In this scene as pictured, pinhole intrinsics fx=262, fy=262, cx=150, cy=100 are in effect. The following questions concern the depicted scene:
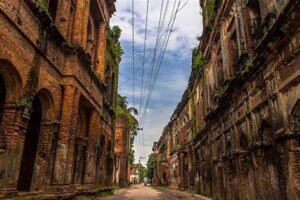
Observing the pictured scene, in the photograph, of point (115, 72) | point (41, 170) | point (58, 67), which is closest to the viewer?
point (41, 170)

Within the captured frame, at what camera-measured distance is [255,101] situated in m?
8.44

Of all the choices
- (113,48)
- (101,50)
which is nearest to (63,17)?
(101,50)

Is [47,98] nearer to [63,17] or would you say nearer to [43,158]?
[43,158]

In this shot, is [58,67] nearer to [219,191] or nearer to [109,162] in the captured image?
[219,191]

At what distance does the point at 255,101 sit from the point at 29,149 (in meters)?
8.12

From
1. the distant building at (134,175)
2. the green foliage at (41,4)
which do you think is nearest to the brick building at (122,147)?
the green foliage at (41,4)

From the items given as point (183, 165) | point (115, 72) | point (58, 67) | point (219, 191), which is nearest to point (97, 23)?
point (115, 72)

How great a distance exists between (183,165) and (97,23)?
55.8 ft

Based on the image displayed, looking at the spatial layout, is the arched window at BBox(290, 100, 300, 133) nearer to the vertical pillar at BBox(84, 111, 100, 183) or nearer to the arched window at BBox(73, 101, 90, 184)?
the arched window at BBox(73, 101, 90, 184)

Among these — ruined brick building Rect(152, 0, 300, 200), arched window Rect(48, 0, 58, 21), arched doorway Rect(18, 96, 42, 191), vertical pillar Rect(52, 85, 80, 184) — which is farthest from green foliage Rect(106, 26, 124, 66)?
arched doorway Rect(18, 96, 42, 191)

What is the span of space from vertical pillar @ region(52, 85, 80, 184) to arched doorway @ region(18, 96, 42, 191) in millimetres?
873

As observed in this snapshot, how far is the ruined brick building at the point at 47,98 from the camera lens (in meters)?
6.52

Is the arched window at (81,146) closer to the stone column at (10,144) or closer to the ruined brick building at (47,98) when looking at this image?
the ruined brick building at (47,98)

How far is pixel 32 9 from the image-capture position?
24.6ft
